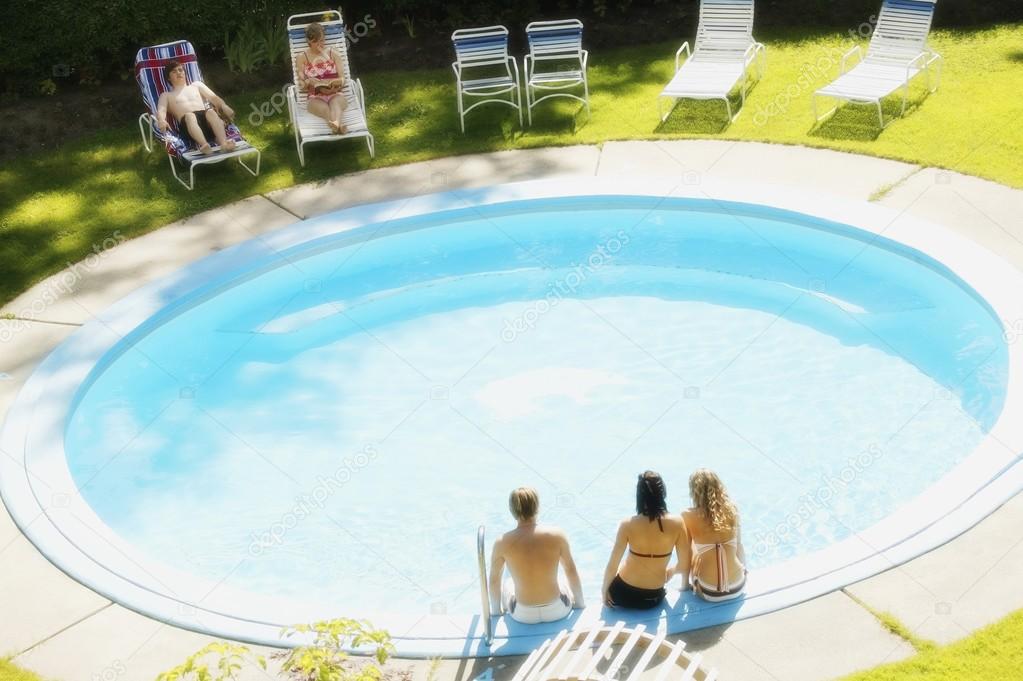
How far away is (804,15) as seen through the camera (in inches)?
579

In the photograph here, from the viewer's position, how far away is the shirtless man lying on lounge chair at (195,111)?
12148 millimetres

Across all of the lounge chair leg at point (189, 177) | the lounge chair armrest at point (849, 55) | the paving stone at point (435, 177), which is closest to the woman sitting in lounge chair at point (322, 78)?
the paving stone at point (435, 177)

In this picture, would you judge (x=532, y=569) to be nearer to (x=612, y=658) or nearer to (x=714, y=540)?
(x=612, y=658)

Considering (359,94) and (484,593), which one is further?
(359,94)

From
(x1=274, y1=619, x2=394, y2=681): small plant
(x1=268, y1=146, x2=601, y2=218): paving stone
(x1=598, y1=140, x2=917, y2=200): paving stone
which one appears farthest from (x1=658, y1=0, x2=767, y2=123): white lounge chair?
(x1=274, y1=619, x2=394, y2=681): small plant

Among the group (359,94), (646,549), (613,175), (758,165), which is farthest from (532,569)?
(359,94)

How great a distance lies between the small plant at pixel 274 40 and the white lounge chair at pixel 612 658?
31.9ft

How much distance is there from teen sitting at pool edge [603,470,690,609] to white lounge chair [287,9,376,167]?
22.3 feet

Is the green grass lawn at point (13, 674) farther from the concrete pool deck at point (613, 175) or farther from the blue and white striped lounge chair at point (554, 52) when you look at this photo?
the blue and white striped lounge chair at point (554, 52)

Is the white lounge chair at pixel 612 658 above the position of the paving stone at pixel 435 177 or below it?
above

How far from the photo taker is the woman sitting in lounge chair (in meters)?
12.5

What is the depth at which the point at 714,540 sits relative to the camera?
6.62m

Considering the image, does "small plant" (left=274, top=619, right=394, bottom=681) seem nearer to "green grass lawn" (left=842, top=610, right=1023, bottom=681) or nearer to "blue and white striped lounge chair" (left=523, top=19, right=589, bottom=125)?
"green grass lawn" (left=842, top=610, right=1023, bottom=681)

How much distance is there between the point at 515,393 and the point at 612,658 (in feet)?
11.5
